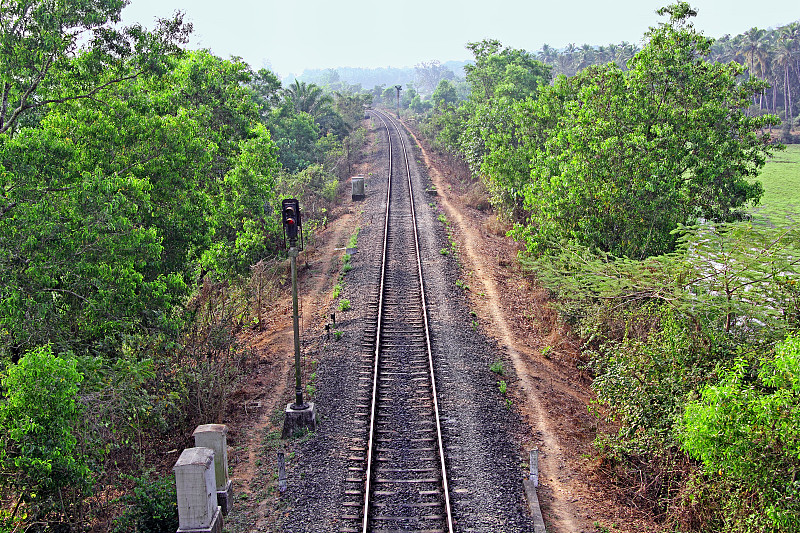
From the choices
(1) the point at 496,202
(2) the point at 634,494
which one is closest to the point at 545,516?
(2) the point at 634,494

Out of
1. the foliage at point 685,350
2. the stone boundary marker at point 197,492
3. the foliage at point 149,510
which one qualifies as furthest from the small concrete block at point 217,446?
the foliage at point 685,350

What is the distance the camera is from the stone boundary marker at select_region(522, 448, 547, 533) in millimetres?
10798

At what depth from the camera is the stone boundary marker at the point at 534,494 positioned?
10.8 metres

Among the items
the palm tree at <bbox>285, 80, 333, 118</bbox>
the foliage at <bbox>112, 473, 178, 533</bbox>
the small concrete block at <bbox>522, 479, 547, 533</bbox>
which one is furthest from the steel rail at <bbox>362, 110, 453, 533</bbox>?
the palm tree at <bbox>285, 80, 333, 118</bbox>

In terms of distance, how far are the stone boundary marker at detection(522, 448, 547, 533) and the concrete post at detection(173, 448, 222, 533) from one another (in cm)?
553

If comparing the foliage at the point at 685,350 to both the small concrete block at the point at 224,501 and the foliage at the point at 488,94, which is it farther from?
the foliage at the point at 488,94

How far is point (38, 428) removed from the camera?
856cm

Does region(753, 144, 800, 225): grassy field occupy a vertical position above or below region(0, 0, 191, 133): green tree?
below

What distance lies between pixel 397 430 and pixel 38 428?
729 centimetres

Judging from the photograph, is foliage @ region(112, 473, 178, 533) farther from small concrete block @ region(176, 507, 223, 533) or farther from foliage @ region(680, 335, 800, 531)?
foliage @ region(680, 335, 800, 531)

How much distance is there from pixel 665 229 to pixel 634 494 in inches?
348

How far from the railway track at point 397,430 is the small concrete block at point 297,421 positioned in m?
1.04

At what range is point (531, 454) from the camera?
476 inches

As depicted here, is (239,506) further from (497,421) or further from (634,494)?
(634,494)
